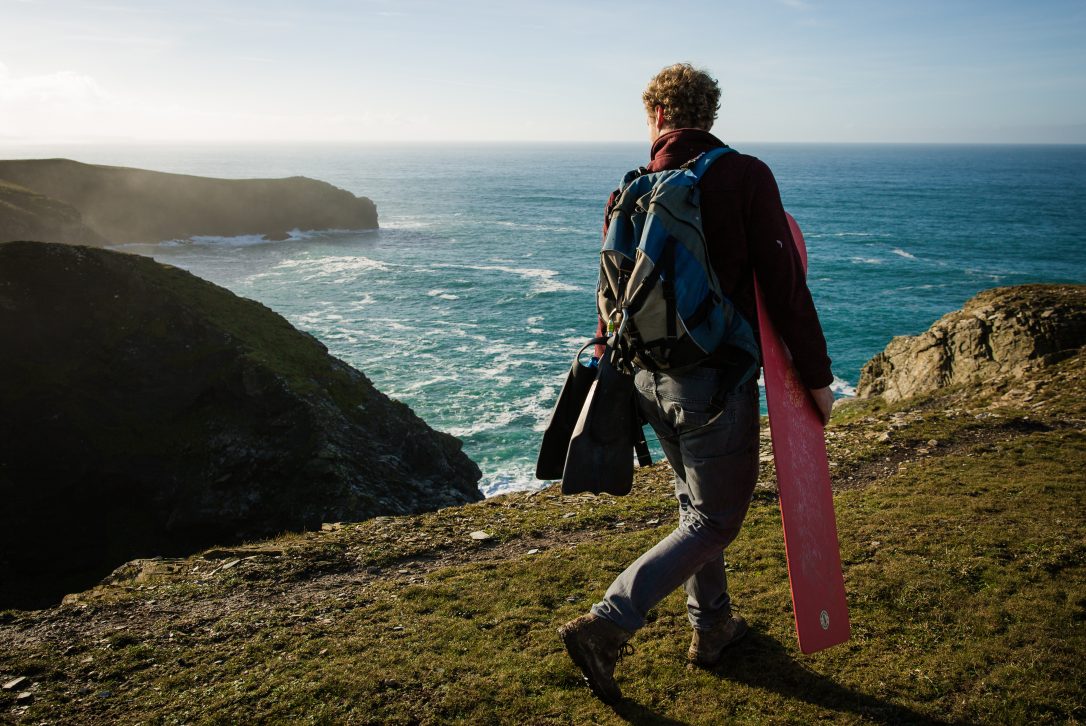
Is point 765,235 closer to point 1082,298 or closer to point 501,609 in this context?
point 501,609

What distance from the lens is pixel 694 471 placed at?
3.74 m

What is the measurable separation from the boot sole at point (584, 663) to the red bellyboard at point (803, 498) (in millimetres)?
1241

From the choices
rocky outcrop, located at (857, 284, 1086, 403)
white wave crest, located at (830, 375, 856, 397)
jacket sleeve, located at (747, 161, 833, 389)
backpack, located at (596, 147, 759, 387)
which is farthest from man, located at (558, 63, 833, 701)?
white wave crest, located at (830, 375, 856, 397)

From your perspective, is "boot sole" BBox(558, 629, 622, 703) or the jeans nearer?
the jeans

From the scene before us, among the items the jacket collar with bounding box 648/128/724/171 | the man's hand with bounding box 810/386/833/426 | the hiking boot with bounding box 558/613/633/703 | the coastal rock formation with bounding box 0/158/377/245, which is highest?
the coastal rock formation with bounding box 0/158/377/245

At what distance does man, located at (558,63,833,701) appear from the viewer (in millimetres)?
3568

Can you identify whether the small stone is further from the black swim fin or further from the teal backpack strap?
the teal backpack strap

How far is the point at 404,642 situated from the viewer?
536 cm

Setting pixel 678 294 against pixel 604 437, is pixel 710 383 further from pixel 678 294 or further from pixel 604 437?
pixel 604 437

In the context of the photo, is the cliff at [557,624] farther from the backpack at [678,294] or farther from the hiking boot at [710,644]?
the backpack at [678,294]

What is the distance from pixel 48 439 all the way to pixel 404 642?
60.7 ft

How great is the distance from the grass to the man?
78cm

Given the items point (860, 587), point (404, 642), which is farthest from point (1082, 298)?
point (404, 642)

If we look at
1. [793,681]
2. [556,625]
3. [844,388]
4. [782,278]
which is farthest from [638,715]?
[844,388]
